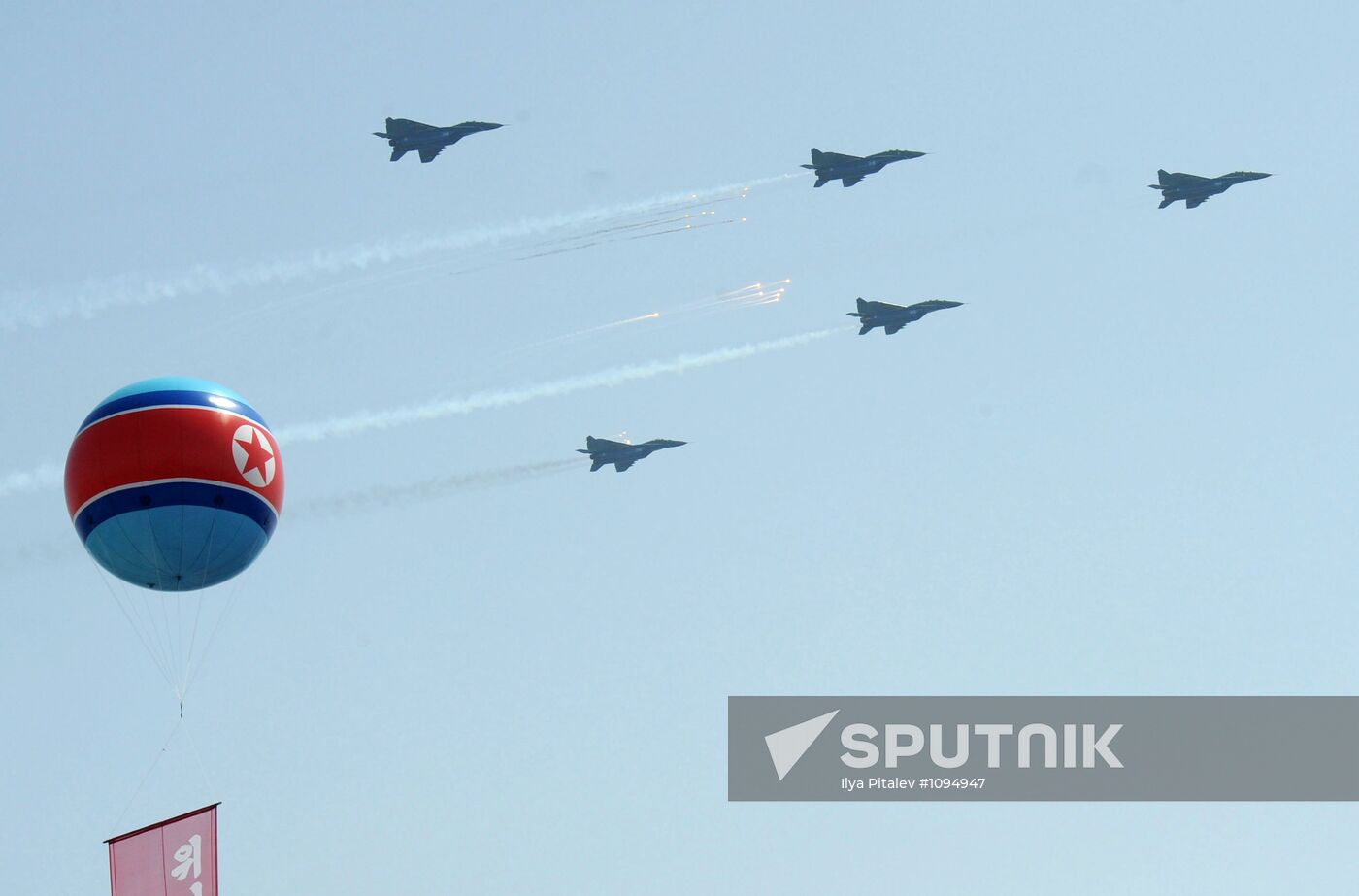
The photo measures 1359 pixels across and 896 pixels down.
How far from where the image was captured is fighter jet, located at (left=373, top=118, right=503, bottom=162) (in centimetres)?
11075

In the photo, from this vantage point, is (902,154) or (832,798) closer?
(832,798)

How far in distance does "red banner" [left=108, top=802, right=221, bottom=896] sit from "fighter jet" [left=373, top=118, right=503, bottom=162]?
191 ft

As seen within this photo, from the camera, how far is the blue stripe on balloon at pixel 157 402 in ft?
189

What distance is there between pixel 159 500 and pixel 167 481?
539mm

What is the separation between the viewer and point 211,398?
58531 mm

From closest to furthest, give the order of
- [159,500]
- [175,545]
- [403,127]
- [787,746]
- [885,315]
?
[159,500]
[175,545]
[787,746]
[403,127]
[885,315]

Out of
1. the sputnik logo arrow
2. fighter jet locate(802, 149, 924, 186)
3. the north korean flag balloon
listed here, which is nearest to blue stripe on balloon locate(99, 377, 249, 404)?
the north korean flag balloon

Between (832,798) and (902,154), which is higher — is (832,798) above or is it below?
below

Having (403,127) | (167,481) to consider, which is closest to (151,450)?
(167,481)

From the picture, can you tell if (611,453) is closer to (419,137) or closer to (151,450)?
(419,137)

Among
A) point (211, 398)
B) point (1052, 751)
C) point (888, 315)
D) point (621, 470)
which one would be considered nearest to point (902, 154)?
point (888, 315)

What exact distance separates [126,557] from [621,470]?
2730 inches

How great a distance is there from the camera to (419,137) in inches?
4375

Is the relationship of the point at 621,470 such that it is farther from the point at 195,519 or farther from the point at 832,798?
the point at 195,519
